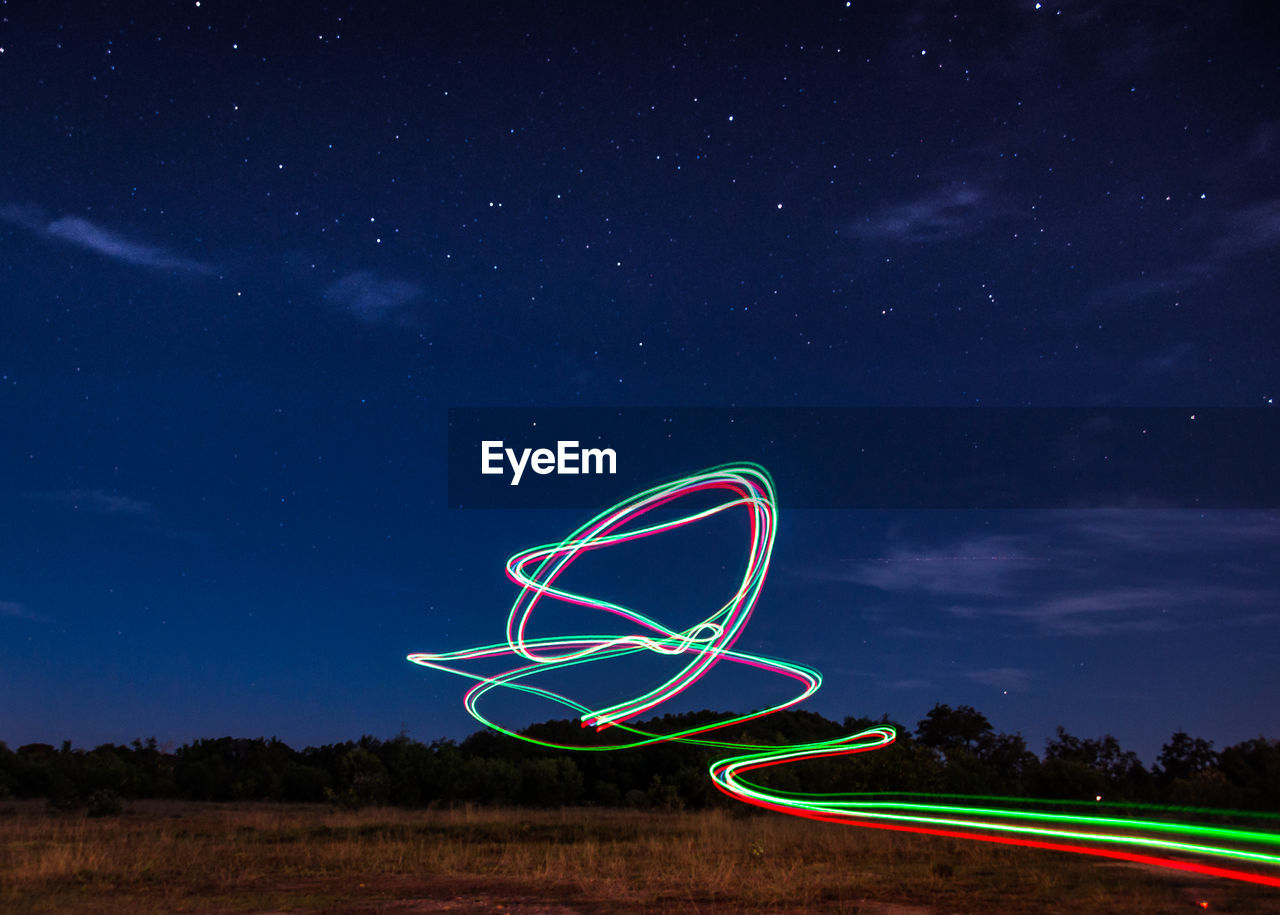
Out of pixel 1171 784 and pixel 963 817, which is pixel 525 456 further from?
pixel 1171 784

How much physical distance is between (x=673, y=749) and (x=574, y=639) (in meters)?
26.4

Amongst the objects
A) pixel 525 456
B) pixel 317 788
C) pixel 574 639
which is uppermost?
pixel 525 456

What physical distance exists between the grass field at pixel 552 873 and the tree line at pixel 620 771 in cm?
998

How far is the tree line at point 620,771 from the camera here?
32312 mm

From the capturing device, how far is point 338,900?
42.8 ft

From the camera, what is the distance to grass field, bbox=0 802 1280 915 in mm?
12672

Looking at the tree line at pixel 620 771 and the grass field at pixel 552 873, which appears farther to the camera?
the tree line at pixel 620 771

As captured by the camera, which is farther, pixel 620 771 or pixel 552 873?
pixel 620 771

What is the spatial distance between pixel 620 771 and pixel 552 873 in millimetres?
31272

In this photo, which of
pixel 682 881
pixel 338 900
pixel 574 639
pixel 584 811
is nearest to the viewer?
pixel 338 900

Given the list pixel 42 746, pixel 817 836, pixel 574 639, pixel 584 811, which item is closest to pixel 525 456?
pixel 574 639

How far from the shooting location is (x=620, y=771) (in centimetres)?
4619

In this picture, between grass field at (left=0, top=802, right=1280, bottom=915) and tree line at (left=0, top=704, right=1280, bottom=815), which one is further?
tree line at (left=0, top=704, right=1280, bottom=815)

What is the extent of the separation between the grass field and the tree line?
9982 mm
